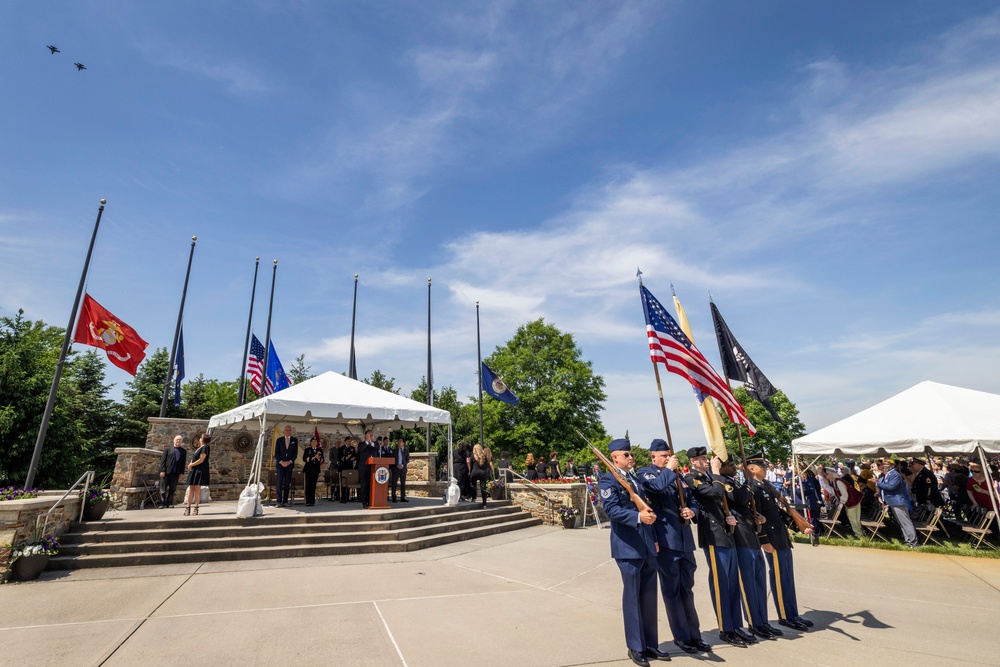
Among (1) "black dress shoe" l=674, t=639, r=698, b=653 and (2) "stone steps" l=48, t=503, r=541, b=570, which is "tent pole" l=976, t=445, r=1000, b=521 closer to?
(1) "black dress shoe" l=674, t=639, r=698, b=653

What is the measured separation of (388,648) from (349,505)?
9.44 metres

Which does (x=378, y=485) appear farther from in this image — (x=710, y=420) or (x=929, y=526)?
(x=929, y=526)

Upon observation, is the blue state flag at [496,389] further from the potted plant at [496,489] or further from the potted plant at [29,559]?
the potted plant at [29,559]

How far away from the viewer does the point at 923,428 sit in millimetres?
10617

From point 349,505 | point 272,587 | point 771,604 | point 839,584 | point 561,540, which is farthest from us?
point 349,505

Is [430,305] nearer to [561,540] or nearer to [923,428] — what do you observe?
[561,540]

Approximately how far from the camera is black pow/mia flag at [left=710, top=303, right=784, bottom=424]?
27.1 feet

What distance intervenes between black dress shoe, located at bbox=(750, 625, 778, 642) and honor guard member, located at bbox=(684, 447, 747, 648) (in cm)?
21


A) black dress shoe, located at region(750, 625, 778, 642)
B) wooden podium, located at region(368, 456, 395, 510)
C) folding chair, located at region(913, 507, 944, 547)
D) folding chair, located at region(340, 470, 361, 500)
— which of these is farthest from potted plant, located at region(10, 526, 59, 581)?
folding chair, located at region(913, 507, 944, 547)

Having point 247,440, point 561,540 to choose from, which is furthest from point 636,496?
point 247,440

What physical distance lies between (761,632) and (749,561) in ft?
2.22

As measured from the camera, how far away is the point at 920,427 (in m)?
10.7

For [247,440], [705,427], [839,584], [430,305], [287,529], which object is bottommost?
[839,584]

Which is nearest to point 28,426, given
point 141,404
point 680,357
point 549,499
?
point 141,404
